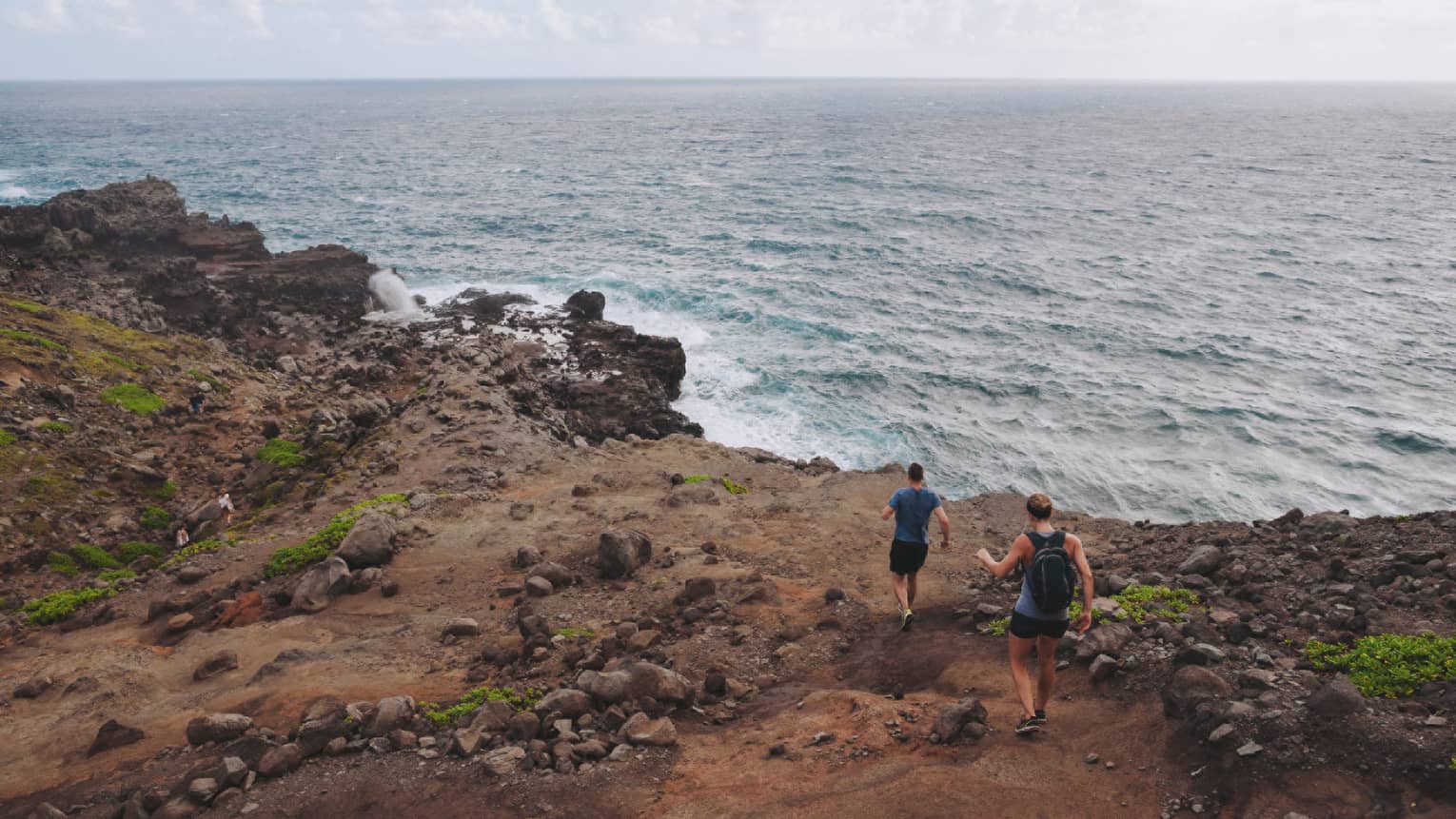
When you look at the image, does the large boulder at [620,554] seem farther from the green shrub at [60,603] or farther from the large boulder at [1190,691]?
the green shrub at [60,603]

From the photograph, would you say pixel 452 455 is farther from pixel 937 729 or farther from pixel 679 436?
pixel 937 729

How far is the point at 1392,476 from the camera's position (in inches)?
1149

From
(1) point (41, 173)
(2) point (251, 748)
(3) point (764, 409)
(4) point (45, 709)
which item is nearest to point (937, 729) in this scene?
(2) point (251, 748)

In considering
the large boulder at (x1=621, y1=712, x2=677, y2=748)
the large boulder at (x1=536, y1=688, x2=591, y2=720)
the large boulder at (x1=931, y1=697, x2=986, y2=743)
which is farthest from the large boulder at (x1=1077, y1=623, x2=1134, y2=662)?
the large boulder at (x1=536, y1=688, x2=591, y2=720)

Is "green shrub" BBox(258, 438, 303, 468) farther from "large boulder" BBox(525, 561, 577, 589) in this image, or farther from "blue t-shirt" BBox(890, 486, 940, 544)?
"blue t-shirt" BBox(890, 486, 940, 544)

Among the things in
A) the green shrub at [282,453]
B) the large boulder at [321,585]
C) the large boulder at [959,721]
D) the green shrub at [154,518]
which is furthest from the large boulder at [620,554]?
the green shrub at [154,518]

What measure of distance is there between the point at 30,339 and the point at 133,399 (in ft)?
14.3

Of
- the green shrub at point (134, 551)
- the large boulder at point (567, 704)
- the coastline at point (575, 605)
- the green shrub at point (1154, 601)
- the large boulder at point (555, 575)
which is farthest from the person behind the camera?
the green shrub at point (134, 551)

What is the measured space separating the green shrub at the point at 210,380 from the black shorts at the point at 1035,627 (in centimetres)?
2523

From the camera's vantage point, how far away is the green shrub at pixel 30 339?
23266mm

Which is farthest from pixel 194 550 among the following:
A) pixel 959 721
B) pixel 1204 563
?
pixel 1204 563

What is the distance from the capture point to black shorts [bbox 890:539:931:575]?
38.3 feet

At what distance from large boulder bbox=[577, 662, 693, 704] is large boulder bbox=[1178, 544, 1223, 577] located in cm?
828

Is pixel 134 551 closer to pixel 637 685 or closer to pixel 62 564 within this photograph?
pixel 62 564
